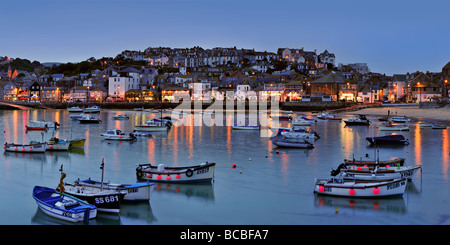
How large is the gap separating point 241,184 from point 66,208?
307 inches

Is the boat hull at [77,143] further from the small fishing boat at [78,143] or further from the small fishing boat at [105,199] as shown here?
the small fishing boat at [105,199]

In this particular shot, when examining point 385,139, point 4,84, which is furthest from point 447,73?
point 4,84

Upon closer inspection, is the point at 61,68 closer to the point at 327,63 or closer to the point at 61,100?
the point at 61,100

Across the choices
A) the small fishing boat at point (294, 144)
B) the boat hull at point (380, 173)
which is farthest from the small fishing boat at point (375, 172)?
the small fishing boat at point (294, 144)

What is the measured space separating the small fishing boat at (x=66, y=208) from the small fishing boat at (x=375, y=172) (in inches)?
388

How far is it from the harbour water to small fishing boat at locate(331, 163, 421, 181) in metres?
0.56

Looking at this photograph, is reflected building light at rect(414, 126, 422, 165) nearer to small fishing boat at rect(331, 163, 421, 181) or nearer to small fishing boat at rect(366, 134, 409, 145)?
small fishing boat at rect(366, 134, 409, 145)

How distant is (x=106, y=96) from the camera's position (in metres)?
111

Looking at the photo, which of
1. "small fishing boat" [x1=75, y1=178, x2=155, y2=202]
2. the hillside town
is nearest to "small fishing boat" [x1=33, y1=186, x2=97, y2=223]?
"small fishing boat" [x1=75, y1=178, x2=155, y2=202]

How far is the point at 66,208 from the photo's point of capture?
1384 centimetres

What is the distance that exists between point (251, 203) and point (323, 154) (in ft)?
43.1

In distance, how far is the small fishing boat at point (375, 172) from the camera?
1816 centimetres

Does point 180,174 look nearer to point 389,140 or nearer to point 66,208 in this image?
point 66,208

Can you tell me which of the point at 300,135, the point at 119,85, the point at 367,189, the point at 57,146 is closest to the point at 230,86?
the point at 119,85
